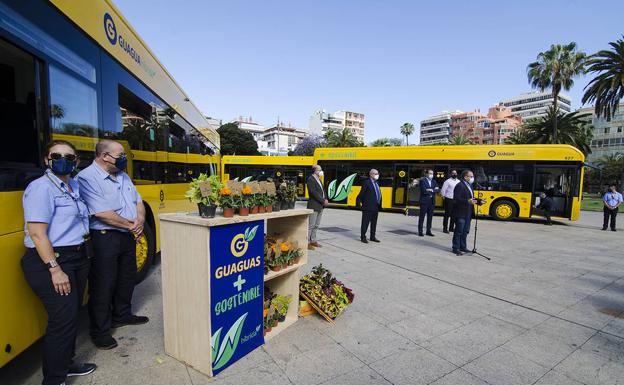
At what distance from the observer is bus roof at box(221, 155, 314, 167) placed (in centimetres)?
2150

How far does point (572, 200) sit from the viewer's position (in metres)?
11.9

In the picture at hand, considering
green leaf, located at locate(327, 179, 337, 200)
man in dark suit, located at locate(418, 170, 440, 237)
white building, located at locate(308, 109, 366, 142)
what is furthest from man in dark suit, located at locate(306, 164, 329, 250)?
white building, located at locate(308, 109, 366, 142)

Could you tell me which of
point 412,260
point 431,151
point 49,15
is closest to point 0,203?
point 49,15

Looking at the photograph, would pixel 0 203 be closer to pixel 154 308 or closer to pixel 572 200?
pixel 154 308

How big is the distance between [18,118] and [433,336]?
4.37 m

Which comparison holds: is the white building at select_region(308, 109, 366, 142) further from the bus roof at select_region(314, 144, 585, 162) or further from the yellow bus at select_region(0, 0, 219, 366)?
the yellow bus at select_region(0, 0, 219, 366)

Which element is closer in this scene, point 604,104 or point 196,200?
point 196,200

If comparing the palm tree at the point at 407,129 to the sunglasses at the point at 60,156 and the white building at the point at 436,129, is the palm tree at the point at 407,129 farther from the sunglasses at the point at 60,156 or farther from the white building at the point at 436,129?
the sunglasses at the point at 60,156

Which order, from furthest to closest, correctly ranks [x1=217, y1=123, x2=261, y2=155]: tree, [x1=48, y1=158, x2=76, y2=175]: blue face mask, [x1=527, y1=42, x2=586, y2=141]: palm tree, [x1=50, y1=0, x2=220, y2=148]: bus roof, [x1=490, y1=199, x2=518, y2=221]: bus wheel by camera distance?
[x1=217, y1=123, x2=261, y2=155]: tree
[x1=527, y1=42, x2=586, y2=141]: palm tree
[x1=490, y1=199, x2=518, y2=221]: bus wheel
[x1=50, y1=0, x2=220, y2=148]: bus roof
[x1=48, y1=158, x2=76, y2=175]: blue face mask

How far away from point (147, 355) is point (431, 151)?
45.8 feet

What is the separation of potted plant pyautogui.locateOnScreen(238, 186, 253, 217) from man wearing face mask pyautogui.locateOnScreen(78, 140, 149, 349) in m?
1.18

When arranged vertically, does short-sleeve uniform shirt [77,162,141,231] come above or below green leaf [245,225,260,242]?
above

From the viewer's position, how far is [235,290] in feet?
8.80

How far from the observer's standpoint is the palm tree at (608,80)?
2278 centimetres
